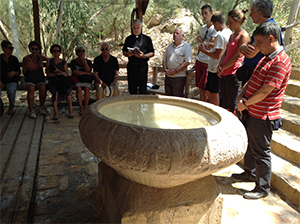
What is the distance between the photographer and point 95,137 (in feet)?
4.81

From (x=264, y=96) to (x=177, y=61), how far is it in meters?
2.34

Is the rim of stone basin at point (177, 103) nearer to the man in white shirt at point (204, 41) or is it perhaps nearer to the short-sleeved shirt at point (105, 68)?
the man in white shirt at point (204, 41)

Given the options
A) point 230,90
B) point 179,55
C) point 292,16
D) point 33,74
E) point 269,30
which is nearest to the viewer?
point 269,30

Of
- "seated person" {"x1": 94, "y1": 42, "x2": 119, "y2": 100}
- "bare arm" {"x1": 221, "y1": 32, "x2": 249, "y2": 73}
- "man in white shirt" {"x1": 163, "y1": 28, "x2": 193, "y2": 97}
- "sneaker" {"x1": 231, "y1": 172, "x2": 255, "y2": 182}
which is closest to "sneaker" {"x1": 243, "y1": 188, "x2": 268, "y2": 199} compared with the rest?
"sneaker" {"x1": 231, "y1": 172, "x2": 255, "y2": 182}

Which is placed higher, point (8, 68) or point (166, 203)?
point (8, 68)

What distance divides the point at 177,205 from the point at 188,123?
73 centimetres

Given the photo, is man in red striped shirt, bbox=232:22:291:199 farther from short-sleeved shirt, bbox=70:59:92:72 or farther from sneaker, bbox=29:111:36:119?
sneaker, bbox=29:111:36:119

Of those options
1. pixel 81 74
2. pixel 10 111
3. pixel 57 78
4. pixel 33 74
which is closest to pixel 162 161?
pixel 57 78

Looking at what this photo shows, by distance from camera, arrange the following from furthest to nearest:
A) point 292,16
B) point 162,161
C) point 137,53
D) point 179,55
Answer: point 292,16 < point 137,53 < point 179,55 < point 162,161

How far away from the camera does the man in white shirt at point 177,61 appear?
416cm

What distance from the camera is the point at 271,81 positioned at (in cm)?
202

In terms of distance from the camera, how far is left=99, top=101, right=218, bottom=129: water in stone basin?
6.56 feet

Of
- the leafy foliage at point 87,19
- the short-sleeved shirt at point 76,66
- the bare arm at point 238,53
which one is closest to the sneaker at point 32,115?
the short-sleeved shirt at point 76,66

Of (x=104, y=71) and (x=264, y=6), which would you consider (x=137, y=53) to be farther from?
(x=264, y=6)
